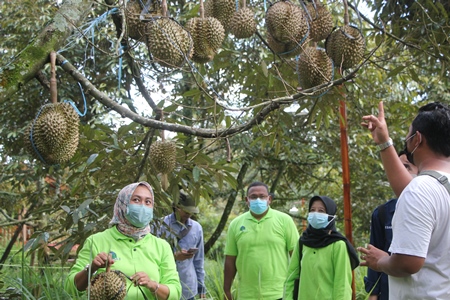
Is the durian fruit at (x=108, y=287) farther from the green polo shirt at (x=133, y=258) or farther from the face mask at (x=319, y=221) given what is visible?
the face mask at (x=319, y=221)

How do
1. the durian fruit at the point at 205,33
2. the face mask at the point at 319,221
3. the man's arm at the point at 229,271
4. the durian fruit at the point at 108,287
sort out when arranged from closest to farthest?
the durian fruit at the point at 108,287 → the durian fruit at the point at 205,33 → the face mask at the point at 319,221 → the man's arm at the point at 229,271

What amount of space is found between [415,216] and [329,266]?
5.79ft

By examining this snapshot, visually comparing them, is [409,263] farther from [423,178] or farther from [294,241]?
[294,241]

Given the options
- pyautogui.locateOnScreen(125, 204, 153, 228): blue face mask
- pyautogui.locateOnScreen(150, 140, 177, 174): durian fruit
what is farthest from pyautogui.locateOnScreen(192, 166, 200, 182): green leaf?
pyautogui.locateOnScreen(125, 204, 153, 228): blue face mask

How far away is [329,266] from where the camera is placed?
364 centimetres

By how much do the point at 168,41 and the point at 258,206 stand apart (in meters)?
2.33

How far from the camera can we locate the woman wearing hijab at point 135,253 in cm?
273

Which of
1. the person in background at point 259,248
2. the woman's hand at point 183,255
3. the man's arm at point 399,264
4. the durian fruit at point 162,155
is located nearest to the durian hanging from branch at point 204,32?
the durian fruit at point 162,155

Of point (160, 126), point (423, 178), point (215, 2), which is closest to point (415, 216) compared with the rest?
point (423, 178)

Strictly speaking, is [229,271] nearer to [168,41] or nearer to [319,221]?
[319,221]

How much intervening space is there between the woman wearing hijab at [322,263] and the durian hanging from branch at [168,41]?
1.80 m

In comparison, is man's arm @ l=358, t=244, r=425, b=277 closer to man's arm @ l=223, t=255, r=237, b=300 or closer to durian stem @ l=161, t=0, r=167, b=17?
durian stem @ l=161, t=0, r=167, b=17

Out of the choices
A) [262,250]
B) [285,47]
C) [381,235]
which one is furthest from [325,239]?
[285,47]

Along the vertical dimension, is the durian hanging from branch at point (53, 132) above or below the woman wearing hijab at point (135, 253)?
above
